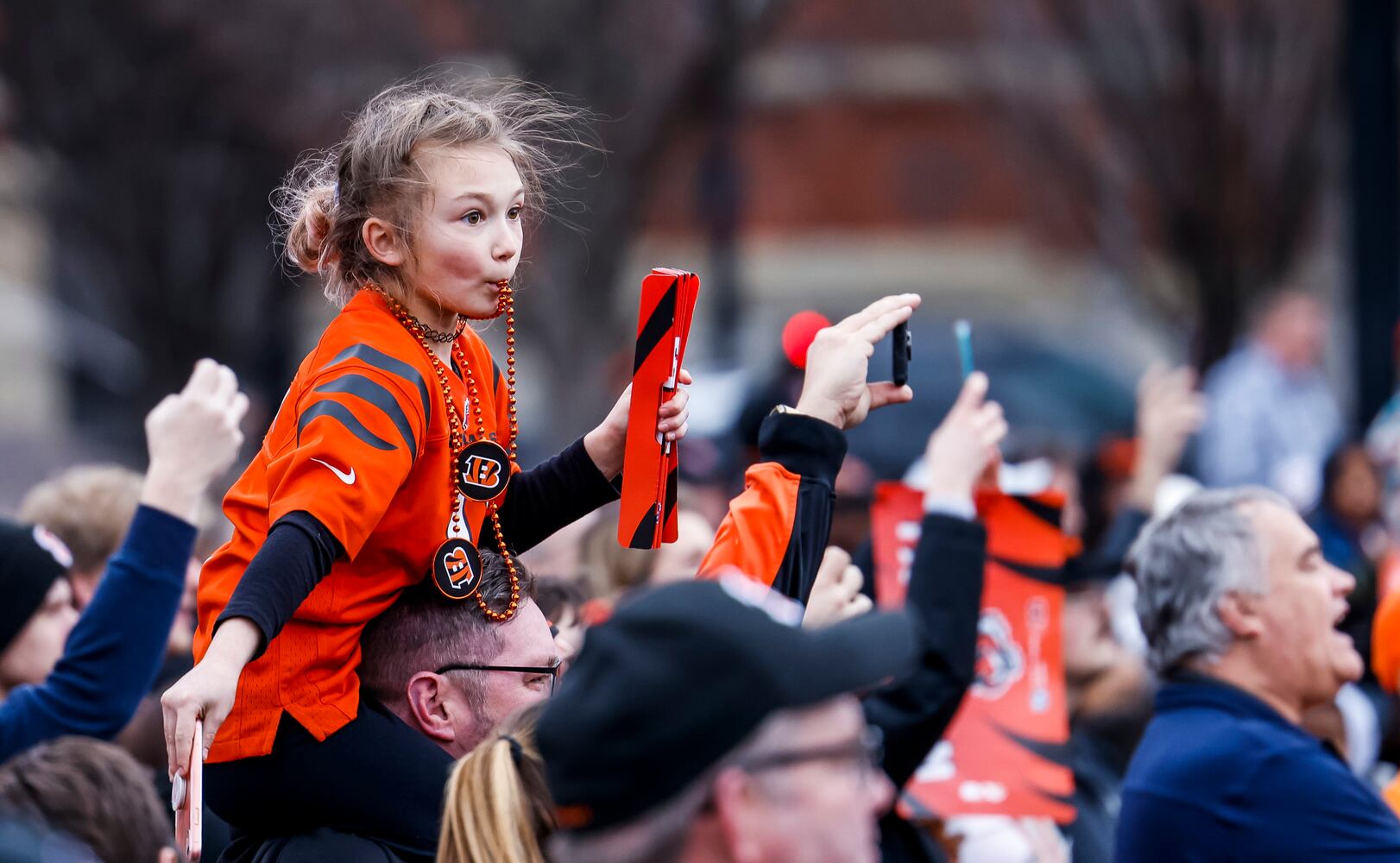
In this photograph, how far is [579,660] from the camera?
214 cm

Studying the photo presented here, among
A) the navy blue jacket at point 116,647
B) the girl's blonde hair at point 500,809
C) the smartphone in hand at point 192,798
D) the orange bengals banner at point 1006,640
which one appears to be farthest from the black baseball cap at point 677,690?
the orange bengals banner at point 1006,640

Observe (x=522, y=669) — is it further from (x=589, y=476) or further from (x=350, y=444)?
(x=350, y=444)

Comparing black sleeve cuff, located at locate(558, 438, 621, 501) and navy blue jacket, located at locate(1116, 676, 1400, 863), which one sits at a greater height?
black sleeve cuff, located at locate(558, 438, 621, 501)

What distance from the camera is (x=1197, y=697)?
393cm

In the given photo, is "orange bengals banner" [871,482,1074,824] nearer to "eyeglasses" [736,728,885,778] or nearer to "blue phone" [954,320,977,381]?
"blue phone" [954,320,977,381]

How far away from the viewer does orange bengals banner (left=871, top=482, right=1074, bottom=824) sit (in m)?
4.51

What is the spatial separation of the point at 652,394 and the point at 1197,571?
1.60m

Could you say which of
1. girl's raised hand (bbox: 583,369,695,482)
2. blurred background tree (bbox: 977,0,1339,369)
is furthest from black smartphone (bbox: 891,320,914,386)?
blurred background tree (bbox: 977,0,1339,369)

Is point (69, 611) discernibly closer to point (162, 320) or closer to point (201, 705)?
point (201, 705)

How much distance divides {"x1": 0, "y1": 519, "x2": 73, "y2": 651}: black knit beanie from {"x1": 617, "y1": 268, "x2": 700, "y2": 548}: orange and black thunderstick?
66.6 inches

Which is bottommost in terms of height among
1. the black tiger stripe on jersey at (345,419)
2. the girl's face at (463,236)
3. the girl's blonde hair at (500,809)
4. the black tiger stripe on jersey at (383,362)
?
the girl's blonde hair at (500,809)

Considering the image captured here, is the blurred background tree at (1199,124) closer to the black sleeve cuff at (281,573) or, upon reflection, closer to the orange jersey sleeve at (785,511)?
the orange jersey sleeve at (785,511)

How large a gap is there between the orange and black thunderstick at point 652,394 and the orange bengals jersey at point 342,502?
282 mm

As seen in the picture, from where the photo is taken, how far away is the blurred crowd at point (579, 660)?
6.63 ft
